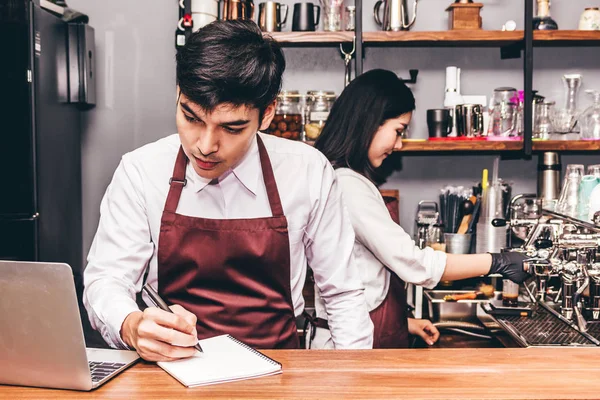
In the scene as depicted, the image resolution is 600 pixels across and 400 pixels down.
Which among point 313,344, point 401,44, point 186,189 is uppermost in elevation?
point 401,44

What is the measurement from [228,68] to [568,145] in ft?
7.09

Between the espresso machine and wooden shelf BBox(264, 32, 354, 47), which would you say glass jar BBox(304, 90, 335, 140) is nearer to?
wooden shelf BBox(264, 32, 354, 47)

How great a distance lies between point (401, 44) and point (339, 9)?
333mm

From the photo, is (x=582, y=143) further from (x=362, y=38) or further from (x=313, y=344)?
(x=313, y=344)

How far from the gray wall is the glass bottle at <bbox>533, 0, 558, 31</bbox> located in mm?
156

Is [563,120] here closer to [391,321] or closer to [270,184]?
[391,321]

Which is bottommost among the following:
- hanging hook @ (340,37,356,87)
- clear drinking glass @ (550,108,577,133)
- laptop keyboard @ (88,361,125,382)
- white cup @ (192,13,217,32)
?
laptop keyboard @ (88,361,125,382)

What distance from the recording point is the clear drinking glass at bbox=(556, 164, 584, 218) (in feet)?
8.89

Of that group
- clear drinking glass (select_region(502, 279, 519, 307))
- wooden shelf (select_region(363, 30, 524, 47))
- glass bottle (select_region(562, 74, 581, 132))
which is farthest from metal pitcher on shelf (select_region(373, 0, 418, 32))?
clear drinking glass (select_region(502, 279, 519, 307))

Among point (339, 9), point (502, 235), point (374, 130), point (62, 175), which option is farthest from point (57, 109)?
point (502, 235)

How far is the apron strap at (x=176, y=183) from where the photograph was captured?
169 centimetres

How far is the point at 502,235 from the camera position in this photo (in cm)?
305

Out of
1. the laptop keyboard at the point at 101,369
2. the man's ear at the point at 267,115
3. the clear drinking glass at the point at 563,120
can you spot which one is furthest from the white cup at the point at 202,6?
the laptop keyboard at the point at 101,369

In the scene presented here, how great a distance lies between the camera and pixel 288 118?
3260mm
